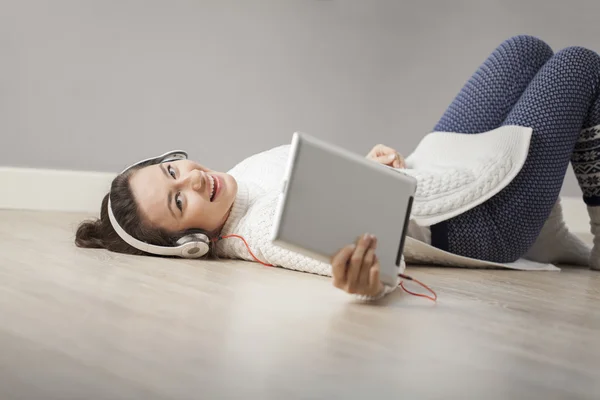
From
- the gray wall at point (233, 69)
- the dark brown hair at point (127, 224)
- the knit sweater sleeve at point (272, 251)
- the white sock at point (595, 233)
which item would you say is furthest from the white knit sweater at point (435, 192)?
the gray wall at point (233, 69)

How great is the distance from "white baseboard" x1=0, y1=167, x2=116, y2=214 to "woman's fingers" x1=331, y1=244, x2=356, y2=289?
1.61 meters

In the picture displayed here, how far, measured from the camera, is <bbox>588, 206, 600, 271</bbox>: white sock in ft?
5.50

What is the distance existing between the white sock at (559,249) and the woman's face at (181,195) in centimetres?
85

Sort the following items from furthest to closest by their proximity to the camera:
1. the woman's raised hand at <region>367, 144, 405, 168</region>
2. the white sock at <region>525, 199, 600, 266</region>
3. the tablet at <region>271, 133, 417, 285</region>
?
the white sock at <region>525, 199, 600, 266</region>
the woman's raised hand at <region>367, 144, 405, 168</region>
the tablet at <region>271, 133, 417, 285</region>

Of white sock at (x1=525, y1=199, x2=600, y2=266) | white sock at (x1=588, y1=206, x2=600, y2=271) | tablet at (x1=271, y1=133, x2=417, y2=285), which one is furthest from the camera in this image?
white sock at (x1=525, y1=199, x2=600, y2=266)

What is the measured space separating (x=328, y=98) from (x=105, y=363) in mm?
2130

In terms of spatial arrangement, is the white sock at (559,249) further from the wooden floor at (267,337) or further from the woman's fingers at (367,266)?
the woman's fingers at (367,266)

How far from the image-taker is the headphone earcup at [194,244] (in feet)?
4.92

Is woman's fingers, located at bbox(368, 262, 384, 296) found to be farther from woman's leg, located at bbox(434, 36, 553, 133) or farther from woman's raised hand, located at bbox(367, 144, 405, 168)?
woman's leg, located at bbox(434, 36, 553, 133)

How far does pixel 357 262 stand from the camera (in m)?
1.04

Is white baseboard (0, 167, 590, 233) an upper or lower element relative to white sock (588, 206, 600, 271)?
lower

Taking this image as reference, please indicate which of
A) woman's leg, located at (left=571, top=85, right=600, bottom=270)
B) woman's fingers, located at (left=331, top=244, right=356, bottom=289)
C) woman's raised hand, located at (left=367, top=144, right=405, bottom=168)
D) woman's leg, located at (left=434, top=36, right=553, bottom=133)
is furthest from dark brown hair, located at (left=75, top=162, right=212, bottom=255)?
woman's leg, located at (left=571, top=85, right=600, bottom=270)

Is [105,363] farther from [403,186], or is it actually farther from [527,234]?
[527,234]

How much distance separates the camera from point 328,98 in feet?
9.05
